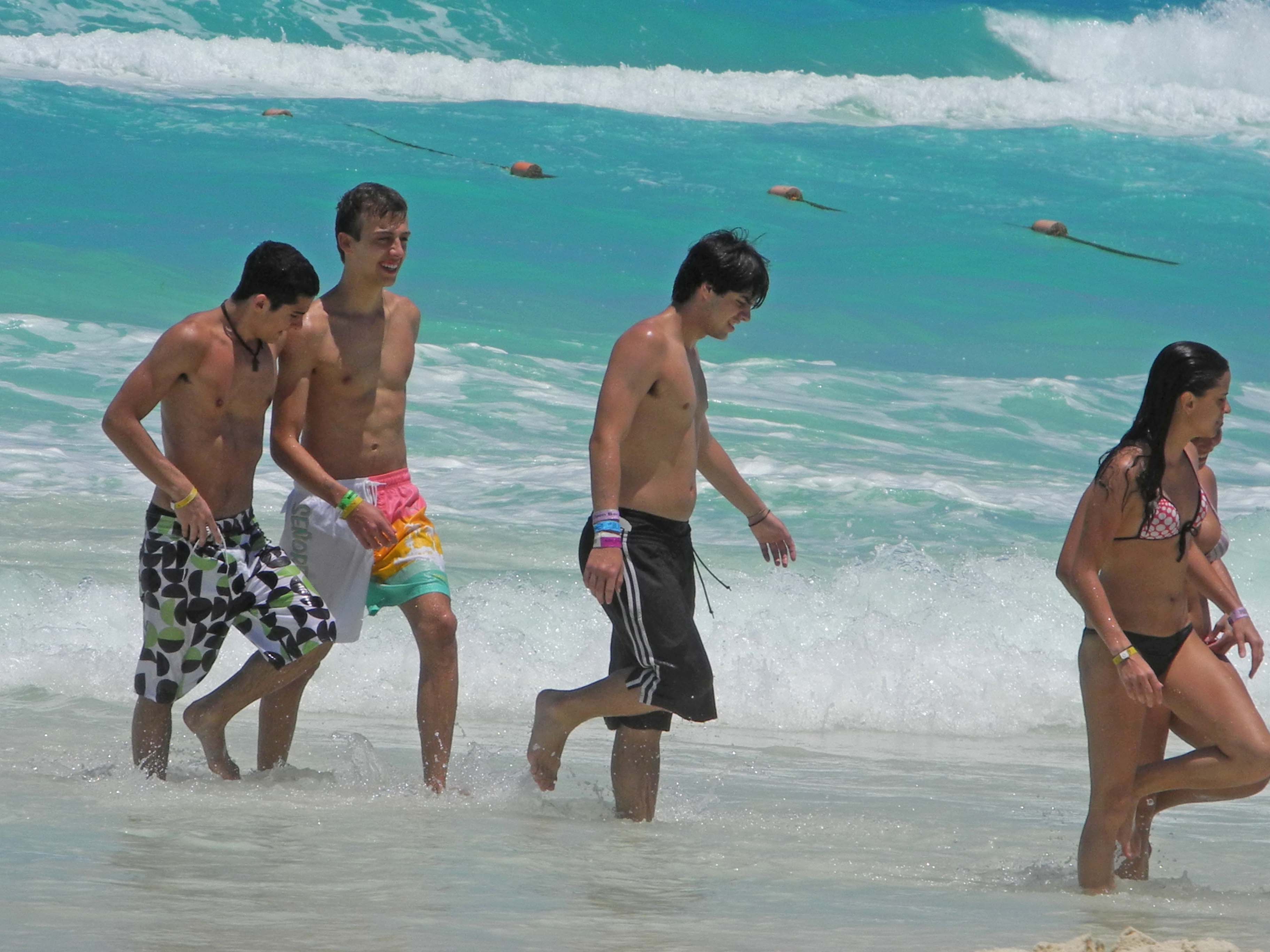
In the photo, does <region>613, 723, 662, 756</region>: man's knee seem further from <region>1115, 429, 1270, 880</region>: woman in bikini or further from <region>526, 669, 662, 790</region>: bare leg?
<region>1115, 429, 1270, 880</region>: woman in bikini

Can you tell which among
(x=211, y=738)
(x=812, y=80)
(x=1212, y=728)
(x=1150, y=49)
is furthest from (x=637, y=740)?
(x=1150, y=49)

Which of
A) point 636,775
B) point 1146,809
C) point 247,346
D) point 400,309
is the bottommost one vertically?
point 636,775

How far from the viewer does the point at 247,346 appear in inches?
177

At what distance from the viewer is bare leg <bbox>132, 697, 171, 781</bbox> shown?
4613 millimetres

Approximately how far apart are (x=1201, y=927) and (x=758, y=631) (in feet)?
12.6

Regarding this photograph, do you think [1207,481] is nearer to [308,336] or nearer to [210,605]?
[308,336]

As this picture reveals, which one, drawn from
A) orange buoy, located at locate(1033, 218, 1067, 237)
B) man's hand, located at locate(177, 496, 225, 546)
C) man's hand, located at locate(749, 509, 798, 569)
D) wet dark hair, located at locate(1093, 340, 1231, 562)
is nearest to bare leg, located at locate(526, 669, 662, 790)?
man's hand, located at locate(749, 509, 798, 569)

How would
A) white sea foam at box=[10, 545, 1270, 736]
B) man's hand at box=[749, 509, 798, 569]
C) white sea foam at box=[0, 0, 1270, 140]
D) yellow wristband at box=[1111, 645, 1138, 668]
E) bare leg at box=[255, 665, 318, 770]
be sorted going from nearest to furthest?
1. yellow wristband at box=[1111, 645, 1138, 668]
2. bare leg at box=[255, 665, 318, 770]
3. man's hand at box=[749, 509, 798, 569]
4. white sea foam at box=[10, 545, 1270, 736]
5. white sea foam at box=[0, 0, 1270, 140]

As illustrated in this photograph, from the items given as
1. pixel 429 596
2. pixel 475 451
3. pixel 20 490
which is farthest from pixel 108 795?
pixel 475 451

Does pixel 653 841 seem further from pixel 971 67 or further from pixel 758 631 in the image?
pixel 971 67

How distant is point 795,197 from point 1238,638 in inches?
665

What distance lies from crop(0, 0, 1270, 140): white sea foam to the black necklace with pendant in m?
18.8

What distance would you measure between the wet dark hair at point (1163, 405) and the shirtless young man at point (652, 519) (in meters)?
1.14

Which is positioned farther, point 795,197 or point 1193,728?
point 795,197
